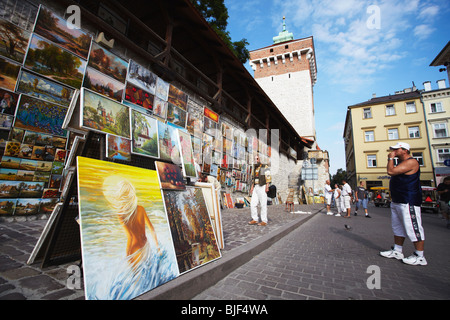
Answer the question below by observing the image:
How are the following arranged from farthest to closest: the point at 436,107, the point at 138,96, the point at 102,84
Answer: the point at 436,107 < the point at 138,96 < the point at 102,84

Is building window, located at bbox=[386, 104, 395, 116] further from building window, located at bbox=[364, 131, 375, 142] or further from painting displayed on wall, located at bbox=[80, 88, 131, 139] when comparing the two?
painting displayed on wall, located at bbox=[80, 88, 131, 139]

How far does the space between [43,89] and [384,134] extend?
116 feet

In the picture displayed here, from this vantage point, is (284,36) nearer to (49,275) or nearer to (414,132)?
(414,132)

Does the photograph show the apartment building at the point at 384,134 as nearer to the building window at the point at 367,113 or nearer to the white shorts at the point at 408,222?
the building window at the point at 367,113

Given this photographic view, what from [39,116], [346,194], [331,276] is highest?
[39,116]

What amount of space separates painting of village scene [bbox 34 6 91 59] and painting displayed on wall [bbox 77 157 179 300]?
3.94 metres

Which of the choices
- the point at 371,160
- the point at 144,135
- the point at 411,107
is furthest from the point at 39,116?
the point at 411,107

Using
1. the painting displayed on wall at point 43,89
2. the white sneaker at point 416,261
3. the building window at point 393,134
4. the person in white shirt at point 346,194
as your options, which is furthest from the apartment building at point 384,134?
the painting displayed on wall at point 43,89

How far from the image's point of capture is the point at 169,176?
2.36 meters

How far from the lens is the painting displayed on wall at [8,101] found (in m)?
3.32

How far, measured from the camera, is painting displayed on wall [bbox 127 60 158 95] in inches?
207

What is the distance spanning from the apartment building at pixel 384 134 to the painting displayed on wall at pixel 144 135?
3117cm
